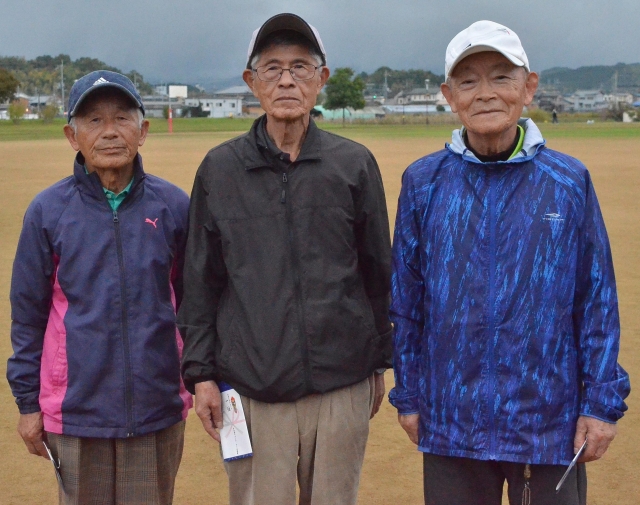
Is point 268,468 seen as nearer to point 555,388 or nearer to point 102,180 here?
point 555,388

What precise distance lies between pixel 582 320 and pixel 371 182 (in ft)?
3.00

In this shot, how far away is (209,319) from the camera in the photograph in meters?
Result: 3.10

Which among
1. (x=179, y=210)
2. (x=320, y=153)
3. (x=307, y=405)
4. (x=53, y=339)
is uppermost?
(x=320, y=153)

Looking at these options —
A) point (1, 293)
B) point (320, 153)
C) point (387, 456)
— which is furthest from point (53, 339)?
point (1, 293)

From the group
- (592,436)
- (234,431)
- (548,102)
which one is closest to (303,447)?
(234,431)

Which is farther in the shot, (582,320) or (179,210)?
(179,210)

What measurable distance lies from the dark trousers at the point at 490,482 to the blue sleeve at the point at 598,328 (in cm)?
24

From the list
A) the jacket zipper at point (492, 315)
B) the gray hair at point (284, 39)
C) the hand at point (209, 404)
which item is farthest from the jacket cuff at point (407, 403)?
the gray hair at point (284, 39)

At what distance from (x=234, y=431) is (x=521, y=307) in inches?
44.5

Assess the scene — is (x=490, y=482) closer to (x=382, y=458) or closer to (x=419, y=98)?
(x=382, y=458)

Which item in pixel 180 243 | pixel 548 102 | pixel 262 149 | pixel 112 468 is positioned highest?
pixel 548 102

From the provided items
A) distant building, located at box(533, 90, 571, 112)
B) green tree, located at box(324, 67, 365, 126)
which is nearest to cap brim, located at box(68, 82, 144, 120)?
green tree, located at box(324, 67, 365, 126)

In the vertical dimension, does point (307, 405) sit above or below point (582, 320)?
below

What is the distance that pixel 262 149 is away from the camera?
305 centimetres
